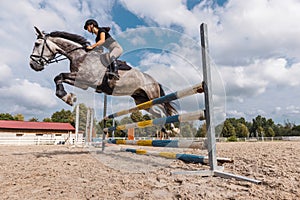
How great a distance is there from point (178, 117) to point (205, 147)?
1.57ft

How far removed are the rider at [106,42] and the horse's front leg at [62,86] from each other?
668 mm

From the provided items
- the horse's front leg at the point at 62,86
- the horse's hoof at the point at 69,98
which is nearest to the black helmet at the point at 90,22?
the horse's front leg at the point at 62,86

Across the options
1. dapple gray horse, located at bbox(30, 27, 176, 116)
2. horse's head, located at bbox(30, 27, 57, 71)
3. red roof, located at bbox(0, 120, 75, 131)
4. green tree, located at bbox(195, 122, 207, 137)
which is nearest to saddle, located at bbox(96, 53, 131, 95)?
dapple gray horse, located at bbox(30, 27, 176, 116)

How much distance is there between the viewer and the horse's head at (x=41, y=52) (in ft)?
12.8

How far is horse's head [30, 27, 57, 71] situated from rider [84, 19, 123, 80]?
0.86m

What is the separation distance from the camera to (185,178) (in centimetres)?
181

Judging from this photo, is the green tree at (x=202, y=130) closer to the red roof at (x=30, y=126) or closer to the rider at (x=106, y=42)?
the rider at (x=106, y=42)

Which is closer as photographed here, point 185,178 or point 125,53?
point 185,178

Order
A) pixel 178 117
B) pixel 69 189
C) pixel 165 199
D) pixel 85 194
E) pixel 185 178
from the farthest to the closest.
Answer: pixel 178 117
pixel 185 178
pixel 69 189
pixel 85 194
pixel 165 199

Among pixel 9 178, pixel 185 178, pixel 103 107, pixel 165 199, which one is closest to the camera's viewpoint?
pixel 165 199

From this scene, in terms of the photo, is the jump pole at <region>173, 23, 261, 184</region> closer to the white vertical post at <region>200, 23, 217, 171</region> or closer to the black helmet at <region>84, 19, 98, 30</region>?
the white vertical post at <region>200, 23, 217, 171</region>

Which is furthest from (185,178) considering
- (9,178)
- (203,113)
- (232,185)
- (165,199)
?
(9,178)

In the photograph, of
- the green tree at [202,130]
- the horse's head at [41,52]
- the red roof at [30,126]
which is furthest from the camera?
the red roof at [30,126]

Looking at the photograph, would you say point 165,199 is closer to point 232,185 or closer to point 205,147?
point 232,185
